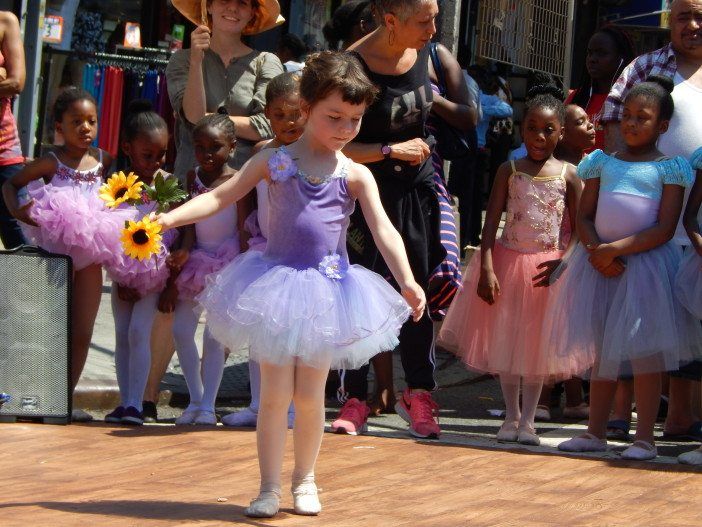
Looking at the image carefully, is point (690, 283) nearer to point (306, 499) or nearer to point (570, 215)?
point (570, 215)

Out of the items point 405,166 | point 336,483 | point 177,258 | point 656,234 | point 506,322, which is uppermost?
point 405,166

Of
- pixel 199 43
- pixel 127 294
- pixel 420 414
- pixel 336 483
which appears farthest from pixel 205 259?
pixel 336 483

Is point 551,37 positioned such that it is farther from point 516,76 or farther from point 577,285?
point 577,285

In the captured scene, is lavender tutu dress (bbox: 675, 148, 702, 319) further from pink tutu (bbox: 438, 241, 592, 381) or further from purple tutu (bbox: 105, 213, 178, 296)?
purple tutu (bbox: 105, 213, 178, 296)

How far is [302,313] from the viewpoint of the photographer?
4.77 meters

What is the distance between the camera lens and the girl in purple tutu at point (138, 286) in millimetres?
6766

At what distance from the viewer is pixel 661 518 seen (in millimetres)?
4922

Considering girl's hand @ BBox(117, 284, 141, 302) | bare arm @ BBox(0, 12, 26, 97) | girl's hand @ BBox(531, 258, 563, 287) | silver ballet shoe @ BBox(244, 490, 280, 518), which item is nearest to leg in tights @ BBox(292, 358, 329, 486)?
silver ballet shoe @ BBox(244, 490, 280, 518)

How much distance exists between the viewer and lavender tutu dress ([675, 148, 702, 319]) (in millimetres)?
6121

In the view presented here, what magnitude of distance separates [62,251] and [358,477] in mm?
2277

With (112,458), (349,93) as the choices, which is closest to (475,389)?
(112,458)

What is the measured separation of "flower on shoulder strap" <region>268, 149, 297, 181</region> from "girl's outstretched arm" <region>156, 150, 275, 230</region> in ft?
0.12

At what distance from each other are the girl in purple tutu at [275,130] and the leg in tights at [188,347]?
26 centimetres

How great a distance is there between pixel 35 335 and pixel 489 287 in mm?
2321
